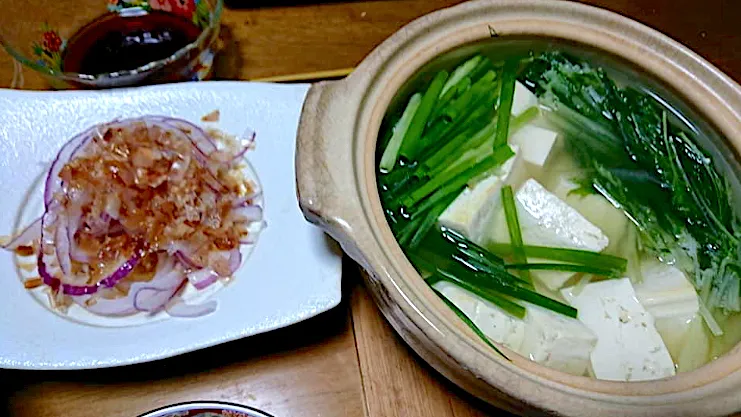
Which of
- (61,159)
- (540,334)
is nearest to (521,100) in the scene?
(540,334)

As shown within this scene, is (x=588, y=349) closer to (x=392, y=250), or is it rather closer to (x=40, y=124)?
(x=392, y=250)

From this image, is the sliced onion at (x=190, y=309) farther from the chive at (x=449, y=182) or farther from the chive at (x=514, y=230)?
the chive at (x=514, y=230)

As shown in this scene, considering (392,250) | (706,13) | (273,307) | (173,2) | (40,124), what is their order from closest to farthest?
(392,250), (273,307), (40,124), (173,2), (706,13)

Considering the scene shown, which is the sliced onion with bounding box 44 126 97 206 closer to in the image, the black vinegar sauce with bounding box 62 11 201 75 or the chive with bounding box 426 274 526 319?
the black vinegar sauce with bounding box 62 11 201 75

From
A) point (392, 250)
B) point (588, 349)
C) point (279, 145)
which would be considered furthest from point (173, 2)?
point (588, 349)

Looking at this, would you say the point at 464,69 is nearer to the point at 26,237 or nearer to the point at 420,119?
the point at 420,119

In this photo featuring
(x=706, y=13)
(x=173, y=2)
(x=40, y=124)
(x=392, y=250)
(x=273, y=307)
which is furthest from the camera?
(x=706, y=13)
